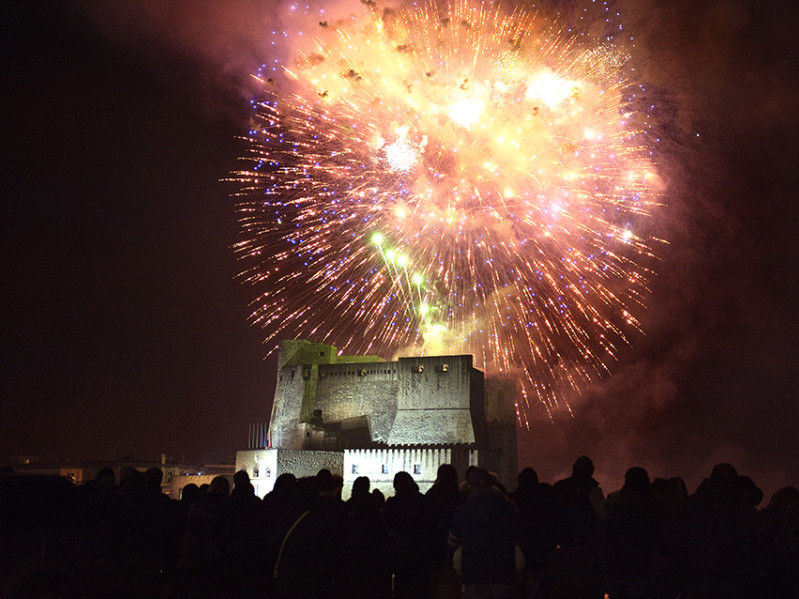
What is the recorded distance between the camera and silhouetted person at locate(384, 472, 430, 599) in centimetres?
868

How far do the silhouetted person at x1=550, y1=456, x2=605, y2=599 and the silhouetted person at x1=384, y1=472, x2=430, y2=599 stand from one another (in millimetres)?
1476

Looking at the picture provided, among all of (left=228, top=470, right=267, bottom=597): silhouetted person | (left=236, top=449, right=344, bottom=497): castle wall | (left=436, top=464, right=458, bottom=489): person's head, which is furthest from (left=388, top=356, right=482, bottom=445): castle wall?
(left=228, top=470, right=267, bottom=597): silhouetted person

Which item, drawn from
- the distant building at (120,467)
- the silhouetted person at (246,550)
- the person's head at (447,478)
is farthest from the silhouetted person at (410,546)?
the distant building at (120,467)

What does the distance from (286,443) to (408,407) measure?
8.97 meters

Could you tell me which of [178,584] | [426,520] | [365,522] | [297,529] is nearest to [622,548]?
[426,520]

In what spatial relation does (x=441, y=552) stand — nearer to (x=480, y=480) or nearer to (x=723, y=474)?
(x=480, y=480)

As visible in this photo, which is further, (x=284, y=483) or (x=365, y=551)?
(x=284, y=483)

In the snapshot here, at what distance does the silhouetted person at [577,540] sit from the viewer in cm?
861

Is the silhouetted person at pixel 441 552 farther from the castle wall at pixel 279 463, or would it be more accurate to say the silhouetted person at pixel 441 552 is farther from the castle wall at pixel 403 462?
the castle wall at pixel 279 463

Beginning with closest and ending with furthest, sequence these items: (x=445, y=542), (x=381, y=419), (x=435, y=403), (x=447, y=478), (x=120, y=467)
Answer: (x=445, y=542), (x=447, y=478), (x=435, y=403), (x=381, y=419), (x=120, y=467)

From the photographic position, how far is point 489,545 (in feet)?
23.5

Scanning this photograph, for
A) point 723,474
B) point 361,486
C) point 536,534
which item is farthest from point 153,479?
point 723,474

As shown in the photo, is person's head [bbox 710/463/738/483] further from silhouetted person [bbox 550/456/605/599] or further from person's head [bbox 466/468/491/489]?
person's head [bbox 466/468/491/489]

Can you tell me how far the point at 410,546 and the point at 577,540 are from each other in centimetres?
187
